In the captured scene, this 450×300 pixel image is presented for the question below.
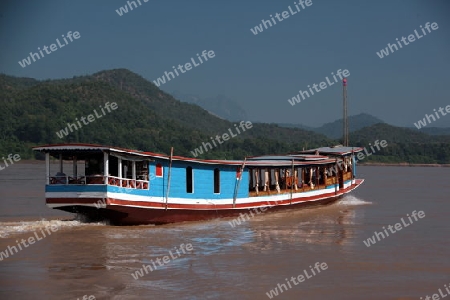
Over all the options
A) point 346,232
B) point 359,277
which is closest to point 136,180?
point 346,232

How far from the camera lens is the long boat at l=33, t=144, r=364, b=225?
58.7 ft

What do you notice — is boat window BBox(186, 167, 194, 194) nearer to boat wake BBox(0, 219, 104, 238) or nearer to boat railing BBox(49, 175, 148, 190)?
boat railing BBox(49, 175, 148, 190)

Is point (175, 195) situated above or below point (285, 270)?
above

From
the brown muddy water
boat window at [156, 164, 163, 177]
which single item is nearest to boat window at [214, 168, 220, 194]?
the brown muddy water

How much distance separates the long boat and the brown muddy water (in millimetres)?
568

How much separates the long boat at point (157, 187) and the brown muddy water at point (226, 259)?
57 cm

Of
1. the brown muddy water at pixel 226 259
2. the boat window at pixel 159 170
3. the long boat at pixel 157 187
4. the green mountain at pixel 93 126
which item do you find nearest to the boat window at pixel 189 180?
the long boat at pixel 157 187

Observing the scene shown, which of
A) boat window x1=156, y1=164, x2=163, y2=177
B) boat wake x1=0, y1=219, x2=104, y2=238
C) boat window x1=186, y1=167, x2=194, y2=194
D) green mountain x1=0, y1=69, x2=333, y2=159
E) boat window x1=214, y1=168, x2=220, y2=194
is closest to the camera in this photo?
boat wake x1=0, y1=219, x2=104, y2=238

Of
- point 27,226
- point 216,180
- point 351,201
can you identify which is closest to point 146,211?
point 27,226

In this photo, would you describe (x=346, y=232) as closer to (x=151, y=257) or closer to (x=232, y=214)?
(x=232, y=214)

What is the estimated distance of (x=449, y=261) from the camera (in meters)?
14.3

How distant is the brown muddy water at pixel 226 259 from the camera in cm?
1138

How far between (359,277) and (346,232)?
655 cm

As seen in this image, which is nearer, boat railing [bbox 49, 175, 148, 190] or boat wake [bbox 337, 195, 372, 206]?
boat railing [bbox 49, 175, 148, 190]
